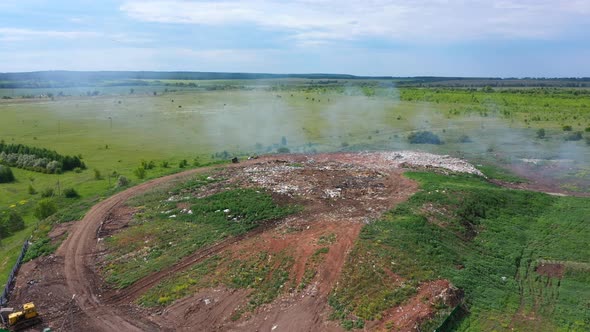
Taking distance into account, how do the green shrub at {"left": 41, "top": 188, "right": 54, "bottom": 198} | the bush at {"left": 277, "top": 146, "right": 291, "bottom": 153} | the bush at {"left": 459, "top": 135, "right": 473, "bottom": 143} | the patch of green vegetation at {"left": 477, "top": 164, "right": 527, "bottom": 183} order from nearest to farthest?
the patch of green vegetation at {"left": 477, "top": 164, "right": 527, "bottom": 183}
the green shrub at {"left": 41, "top": 188, "right": 54, "bottom": 198}
the bush at {"left": 277, "top": 146, "right": 291, "bottom": 153}
the bush at {"left": 459, "top": 135, "right": 473, "bottom": 143}

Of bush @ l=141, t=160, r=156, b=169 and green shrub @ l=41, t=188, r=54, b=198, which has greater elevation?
bush @ l=141, t=160, r=156, b=169

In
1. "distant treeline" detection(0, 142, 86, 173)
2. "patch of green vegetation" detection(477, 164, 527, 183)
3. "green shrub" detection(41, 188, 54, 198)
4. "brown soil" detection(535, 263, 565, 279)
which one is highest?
"patch of green vegetation" detection(477, 164, 527, 183)

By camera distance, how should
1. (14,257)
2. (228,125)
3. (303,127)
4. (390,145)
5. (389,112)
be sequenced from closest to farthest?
(14,257) → (390,145) → (303,127) → (228,125) → (389,112)

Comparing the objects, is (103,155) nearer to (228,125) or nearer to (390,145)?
(228,125)

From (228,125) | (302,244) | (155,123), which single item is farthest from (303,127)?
(302,244)

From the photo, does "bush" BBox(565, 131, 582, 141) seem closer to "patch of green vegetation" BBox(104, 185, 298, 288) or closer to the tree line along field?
the tree line along field

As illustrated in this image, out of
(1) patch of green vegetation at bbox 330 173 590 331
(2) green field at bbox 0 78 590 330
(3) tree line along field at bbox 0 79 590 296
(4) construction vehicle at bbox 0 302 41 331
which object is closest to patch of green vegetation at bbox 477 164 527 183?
(2) green field at bbox 0 78 590 330

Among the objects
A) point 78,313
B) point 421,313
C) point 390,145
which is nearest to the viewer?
point 421,313
